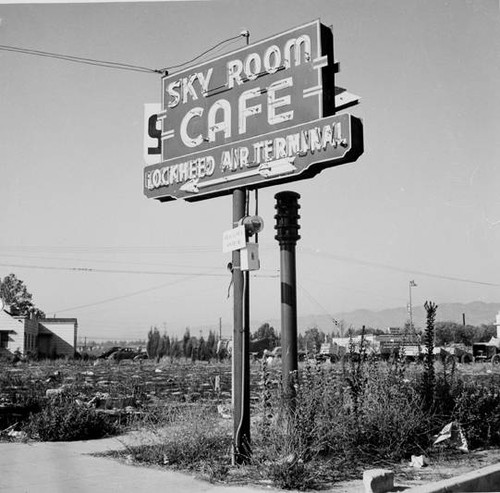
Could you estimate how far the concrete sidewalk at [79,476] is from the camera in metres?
6.45

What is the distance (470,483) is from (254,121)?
501 centimetres

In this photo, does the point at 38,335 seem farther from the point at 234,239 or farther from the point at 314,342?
the point at 234,239

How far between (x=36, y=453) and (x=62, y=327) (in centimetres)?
6091

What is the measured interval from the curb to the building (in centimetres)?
4984

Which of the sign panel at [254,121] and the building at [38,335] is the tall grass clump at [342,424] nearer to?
the sign panel at [254,121]

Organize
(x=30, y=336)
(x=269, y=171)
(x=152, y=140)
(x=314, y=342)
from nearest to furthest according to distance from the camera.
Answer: (x=269, y=171) → (x=314, y=342) → (x=152, y=140) → (x=30, y=336)

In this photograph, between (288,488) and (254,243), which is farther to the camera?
(254,243)

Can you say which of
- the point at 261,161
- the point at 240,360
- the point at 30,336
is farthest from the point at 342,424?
the point at 30,336

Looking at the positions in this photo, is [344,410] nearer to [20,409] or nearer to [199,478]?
[199,478]

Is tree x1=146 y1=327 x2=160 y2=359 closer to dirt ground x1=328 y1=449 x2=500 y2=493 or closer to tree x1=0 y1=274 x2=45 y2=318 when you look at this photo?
tree x1=0 y1=274 x2=45 y2=318

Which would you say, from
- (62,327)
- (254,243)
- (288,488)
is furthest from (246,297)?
(62,327)

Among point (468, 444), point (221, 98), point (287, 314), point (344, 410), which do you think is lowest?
point (468, 444)

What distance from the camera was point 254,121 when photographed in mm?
8484

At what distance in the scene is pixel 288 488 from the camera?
655 centimetres
